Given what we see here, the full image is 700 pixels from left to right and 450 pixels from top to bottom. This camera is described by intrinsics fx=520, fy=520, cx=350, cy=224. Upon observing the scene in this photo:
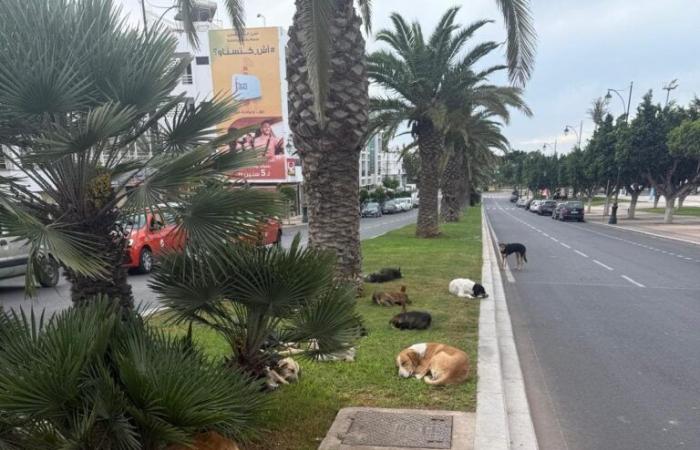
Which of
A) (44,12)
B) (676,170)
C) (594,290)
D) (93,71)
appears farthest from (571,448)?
(676,170)

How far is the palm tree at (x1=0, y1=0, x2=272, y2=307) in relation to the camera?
3227mm

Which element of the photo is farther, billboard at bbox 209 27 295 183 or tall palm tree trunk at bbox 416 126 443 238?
billboard at bbox 209 27 295 183

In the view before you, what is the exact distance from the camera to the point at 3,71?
3.20 metres

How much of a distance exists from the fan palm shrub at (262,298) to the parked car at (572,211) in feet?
132

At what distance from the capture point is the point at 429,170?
65.1 feet

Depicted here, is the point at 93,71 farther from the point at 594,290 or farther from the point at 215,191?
the point at 594,290

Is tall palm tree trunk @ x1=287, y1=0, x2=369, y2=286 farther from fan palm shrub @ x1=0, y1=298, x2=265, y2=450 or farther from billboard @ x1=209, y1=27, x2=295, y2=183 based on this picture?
billboard @ x1=209, y1=27, x2=295, y2=183

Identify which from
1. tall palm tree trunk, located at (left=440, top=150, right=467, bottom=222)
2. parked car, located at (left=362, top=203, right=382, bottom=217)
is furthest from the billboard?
tall palm tree trunk, located at (left=440, top=150, right=467, bottom=222)

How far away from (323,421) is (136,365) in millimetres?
1784

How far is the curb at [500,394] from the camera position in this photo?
12.4 feet

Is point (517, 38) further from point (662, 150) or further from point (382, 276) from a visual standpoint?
point (662, 150)

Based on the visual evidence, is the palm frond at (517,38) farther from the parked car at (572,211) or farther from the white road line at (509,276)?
the parked car at (572,211)

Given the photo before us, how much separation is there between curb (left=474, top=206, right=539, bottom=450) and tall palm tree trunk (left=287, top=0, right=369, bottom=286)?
2.40 metres

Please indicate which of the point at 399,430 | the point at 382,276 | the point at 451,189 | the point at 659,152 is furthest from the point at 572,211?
the point at 399,430
